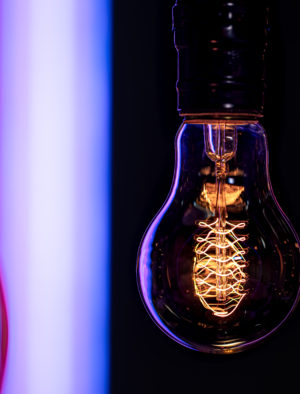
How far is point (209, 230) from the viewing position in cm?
70

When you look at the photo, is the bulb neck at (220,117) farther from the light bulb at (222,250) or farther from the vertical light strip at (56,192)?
the vertical light strip at (56,192)

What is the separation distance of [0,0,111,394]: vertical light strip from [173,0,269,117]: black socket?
6.9 inches

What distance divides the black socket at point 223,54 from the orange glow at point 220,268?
15 cm

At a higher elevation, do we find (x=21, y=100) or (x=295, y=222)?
(x=21, y=100)

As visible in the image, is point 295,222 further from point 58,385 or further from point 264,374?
point 58,385

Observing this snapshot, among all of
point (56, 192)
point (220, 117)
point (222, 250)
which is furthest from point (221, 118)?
point (56, 192)

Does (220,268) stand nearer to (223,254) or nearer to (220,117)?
(223,254)

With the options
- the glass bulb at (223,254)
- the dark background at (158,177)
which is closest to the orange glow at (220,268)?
the glass bulb at (223,254)

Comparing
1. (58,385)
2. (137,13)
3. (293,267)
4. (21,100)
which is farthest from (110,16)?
(58,385)

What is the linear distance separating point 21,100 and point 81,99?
84 mm

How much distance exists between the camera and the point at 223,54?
2.05 ft

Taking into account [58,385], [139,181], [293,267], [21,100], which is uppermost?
[21,100]

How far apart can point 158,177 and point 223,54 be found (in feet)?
0.71

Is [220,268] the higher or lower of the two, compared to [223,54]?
lower
